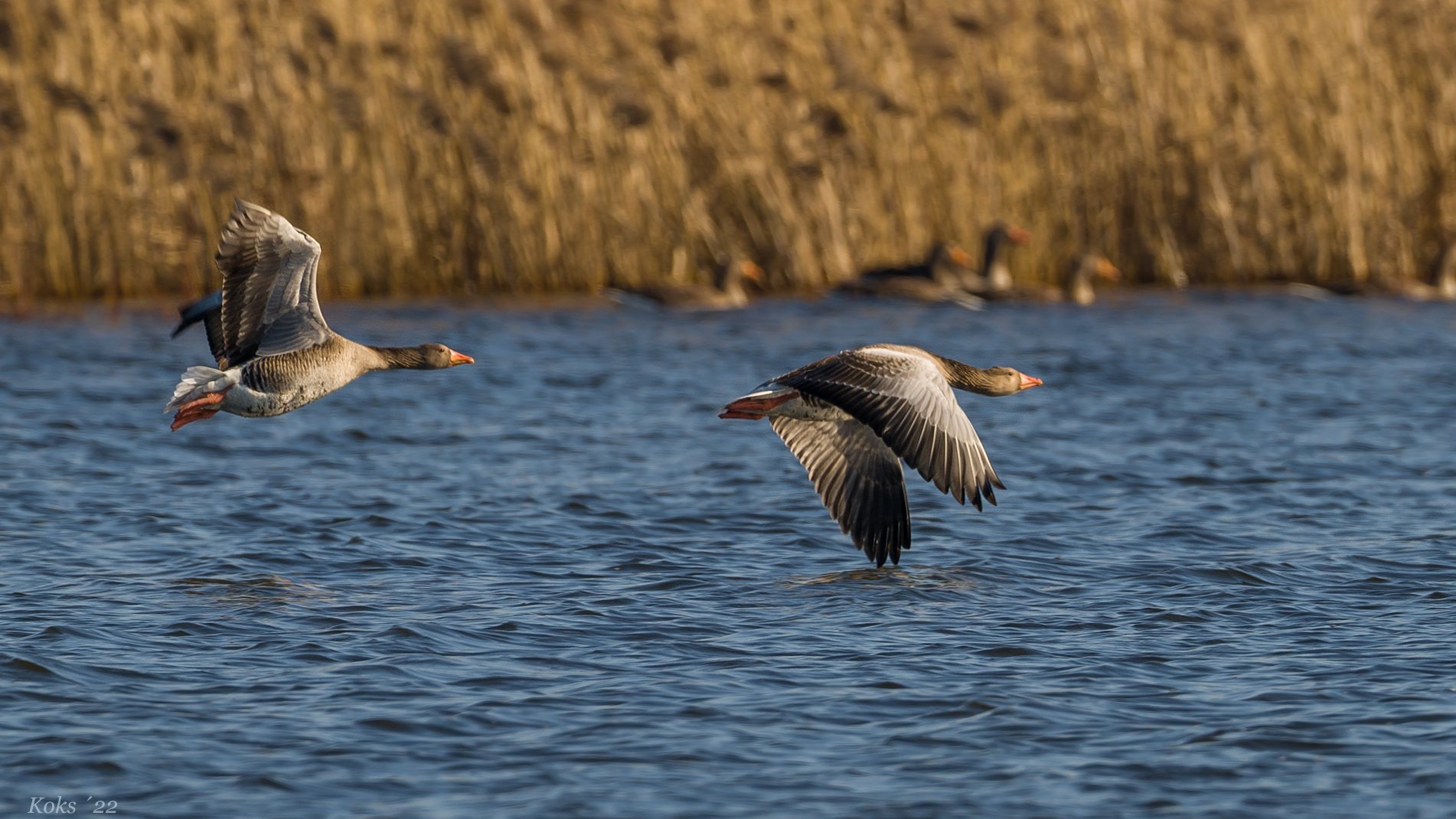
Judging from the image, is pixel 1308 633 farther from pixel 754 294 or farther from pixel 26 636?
pixel 754 294

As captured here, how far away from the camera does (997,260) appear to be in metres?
24.6

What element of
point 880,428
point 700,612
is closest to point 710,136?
point 700,612

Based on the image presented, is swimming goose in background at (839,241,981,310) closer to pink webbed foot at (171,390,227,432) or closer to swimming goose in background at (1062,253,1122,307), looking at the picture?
swimming goose in background at (1062,253,1122,307)

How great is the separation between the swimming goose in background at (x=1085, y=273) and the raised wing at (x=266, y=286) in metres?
15.7

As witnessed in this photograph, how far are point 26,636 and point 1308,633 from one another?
6.11 m

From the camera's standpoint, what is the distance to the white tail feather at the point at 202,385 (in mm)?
9750

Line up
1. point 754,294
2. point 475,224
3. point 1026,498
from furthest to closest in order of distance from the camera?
point 754,294 → point 475,224 → point 1026,498

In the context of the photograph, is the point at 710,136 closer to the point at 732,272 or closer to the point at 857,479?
the point at 732,272

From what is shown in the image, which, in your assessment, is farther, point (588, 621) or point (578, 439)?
point (578, 439)

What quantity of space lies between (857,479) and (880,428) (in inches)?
66.7

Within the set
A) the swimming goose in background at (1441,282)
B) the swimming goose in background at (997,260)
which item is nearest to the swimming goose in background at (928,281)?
the swimming goose in background at (997,260)

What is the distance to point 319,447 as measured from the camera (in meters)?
15.3

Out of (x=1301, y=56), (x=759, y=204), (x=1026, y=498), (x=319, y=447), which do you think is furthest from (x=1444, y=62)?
(x=319, y=447)

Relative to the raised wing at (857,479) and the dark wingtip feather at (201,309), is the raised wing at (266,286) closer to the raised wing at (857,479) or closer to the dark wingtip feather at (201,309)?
the dark wingtip feather at (201,309)
